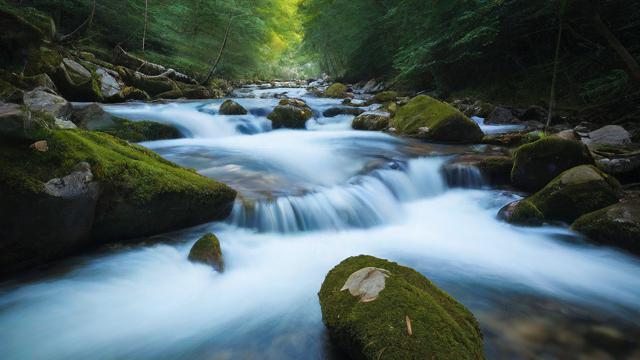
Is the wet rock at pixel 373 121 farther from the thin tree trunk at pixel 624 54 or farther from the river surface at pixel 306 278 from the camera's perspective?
the thin tree trunk at pixel 624 54

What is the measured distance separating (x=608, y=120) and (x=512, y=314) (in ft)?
25.6

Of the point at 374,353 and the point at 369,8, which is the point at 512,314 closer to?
the point at 374,353

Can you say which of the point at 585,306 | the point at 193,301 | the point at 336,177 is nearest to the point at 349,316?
the point at 193,301

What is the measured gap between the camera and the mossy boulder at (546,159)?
5.53 m

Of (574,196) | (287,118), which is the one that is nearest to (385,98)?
(287,118)

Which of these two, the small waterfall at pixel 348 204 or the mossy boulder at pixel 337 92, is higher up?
the mossy boulder at pixel 337 92

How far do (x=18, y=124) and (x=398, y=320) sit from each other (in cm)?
308

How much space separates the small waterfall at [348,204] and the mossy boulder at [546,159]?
1.34m

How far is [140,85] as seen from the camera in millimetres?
13633

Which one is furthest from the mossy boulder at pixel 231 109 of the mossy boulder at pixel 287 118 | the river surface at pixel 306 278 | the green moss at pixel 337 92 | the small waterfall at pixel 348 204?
the green moss at pixel 337 92

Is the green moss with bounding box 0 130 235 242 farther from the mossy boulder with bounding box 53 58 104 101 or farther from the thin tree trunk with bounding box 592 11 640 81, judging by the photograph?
the thin tree trunk with bounding box 592 11 640 81

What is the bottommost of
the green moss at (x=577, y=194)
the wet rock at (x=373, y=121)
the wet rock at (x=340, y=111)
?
the green moss at (x=577, y=194)

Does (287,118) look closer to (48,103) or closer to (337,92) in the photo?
(48,103)

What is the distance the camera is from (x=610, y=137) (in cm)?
703
